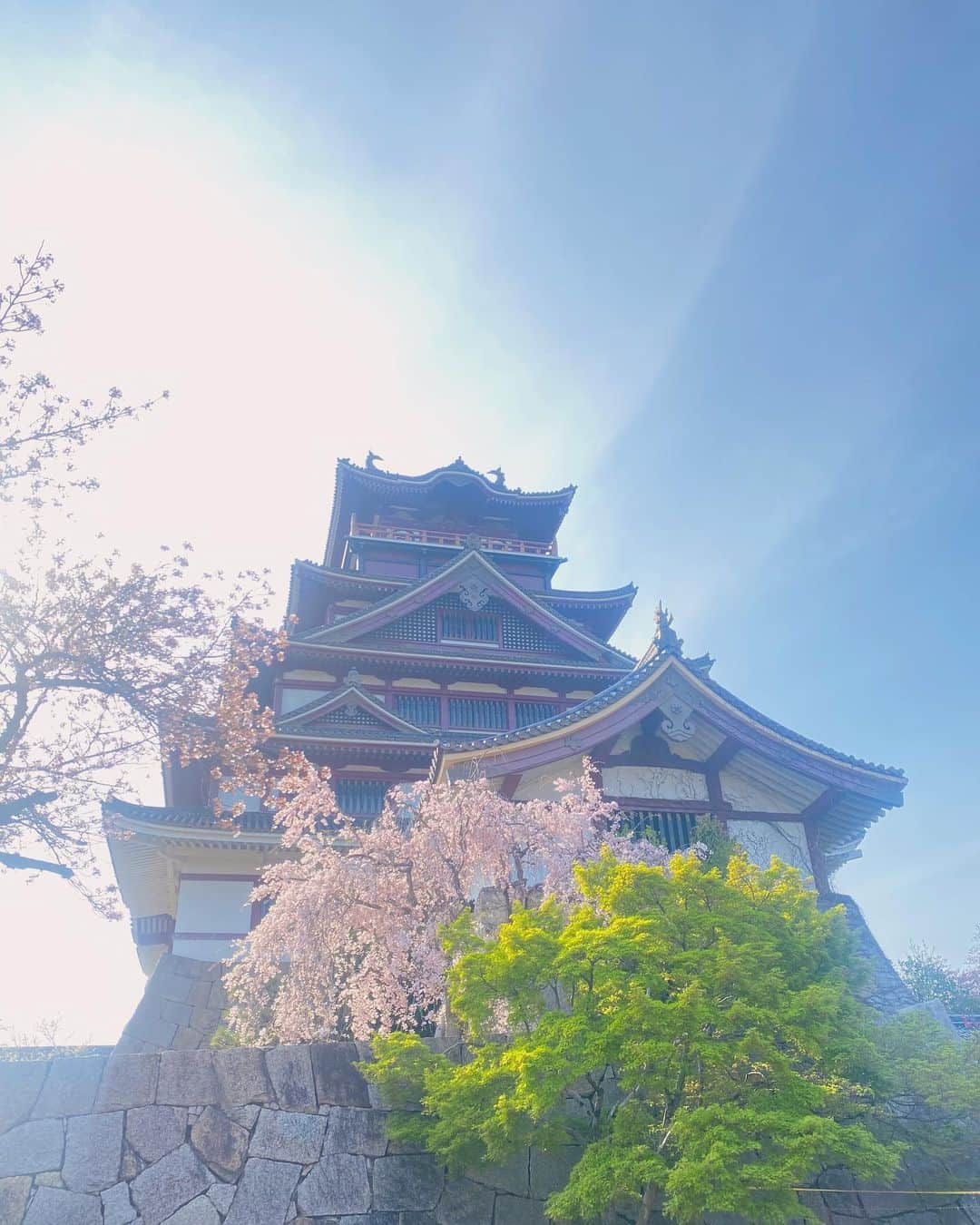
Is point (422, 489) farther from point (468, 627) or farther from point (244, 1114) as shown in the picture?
point (244, 1114)

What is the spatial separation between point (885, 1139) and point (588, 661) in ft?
58.2

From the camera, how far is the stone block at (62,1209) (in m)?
6.16

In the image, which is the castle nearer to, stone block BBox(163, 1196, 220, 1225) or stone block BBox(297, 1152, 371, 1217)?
stone block BBox(297, 1152, 371, 1217)

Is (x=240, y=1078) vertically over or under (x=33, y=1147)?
over

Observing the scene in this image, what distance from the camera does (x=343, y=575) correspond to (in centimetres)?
2480

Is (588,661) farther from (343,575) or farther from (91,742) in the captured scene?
(91,742)

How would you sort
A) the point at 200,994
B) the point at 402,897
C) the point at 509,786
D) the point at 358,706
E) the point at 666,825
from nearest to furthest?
the point at 402,897 < the point at 509,786 < the point at 666,825 < the point at 200,994 < the point at 358,706

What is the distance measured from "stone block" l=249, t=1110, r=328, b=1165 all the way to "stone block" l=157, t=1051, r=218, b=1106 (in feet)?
1.45

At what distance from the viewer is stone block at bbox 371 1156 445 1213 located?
6.87 meters

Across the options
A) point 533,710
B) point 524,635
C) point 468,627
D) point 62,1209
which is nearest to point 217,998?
point 62,1209

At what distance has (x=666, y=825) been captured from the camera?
12086 mm

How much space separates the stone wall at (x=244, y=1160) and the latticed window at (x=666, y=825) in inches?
187

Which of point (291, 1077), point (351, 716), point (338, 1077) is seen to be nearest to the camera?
point (291, 1077)

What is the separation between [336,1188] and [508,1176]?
1395 millimetres
